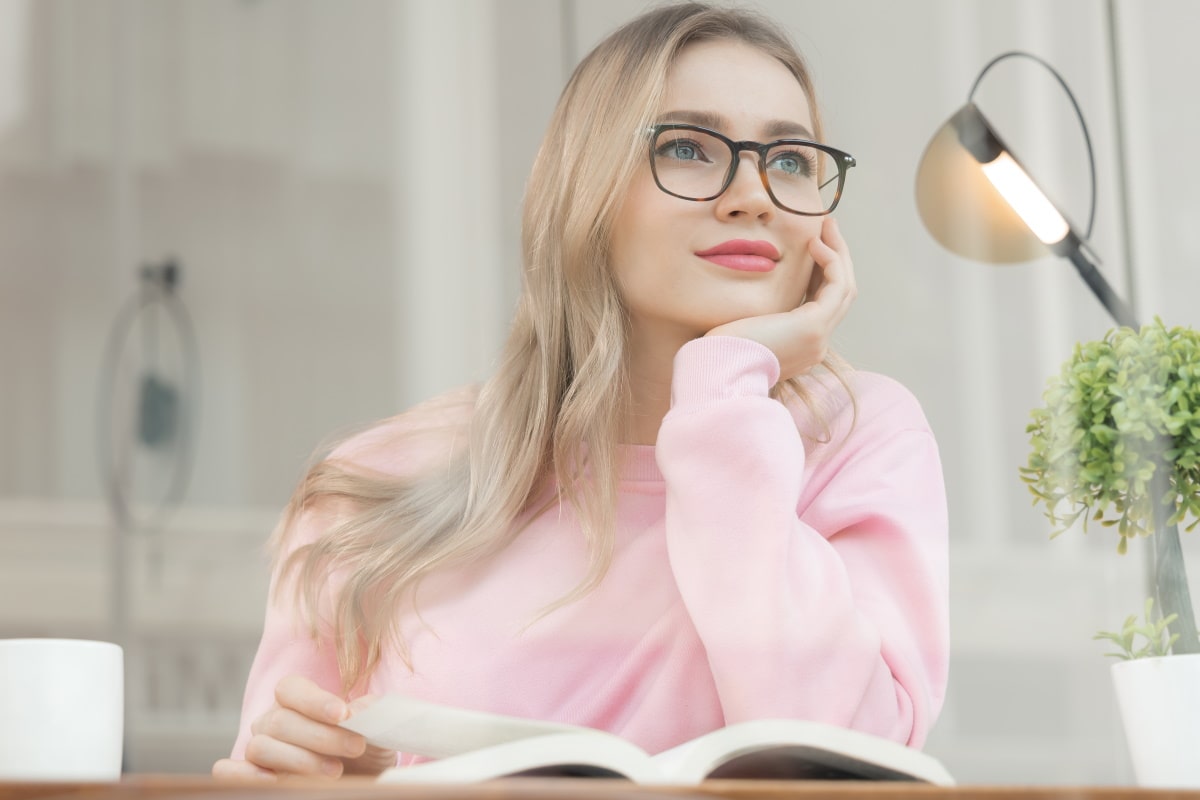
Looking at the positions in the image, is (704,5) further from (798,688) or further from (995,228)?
(798,688)

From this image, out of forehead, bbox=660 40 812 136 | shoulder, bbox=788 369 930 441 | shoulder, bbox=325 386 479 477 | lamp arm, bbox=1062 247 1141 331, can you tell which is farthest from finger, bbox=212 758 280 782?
lamp arm, bbox=1062 247 1141 331

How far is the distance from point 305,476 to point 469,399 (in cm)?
14

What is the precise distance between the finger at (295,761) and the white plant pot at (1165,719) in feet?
1.78

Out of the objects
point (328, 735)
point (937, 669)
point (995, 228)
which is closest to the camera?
point (328, 735)

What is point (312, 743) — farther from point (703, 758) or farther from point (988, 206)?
point (988, 206)

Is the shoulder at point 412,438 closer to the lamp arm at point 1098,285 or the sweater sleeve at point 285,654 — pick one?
the sweater sleeve at point 285,654

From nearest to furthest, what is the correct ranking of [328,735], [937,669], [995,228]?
[328,735]
[937,669]
[995,228]

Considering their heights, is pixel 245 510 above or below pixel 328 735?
above

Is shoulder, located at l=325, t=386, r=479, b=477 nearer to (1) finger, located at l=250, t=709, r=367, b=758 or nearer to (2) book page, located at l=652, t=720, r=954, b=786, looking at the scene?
(1) finger, located at l=250, t=709, r=367, b=758

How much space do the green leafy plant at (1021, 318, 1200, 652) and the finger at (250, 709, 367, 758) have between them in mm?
581

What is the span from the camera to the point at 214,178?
3.30 ft

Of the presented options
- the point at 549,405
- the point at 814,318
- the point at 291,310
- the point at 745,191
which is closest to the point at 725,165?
the point at 745,191

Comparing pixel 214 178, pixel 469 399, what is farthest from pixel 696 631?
pixel 214 178

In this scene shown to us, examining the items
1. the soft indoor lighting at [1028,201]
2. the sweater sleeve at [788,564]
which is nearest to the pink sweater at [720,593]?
the sweater sleeve at [788,564]
